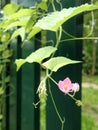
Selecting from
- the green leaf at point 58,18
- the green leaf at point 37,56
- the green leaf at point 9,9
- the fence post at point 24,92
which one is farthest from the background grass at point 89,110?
the green leaf at point 58,18

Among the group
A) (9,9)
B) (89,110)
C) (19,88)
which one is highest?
(9,9)

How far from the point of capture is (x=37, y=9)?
115cm

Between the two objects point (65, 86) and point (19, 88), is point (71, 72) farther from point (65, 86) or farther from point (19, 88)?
point (19, 88)

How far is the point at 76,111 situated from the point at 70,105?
3cm

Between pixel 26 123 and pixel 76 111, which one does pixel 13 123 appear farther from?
pixel 76 111

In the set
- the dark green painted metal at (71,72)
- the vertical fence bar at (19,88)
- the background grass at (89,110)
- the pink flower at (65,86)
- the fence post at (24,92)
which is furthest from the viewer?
the background grass at (89,110)

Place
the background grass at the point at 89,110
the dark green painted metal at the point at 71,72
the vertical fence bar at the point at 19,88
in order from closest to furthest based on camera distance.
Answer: the dark green painted metal at the point at 71,72 → the vertical fence bar at the point at 19,88 → the background grass at the point at 89,110

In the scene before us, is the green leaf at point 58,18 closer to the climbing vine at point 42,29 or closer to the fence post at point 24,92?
the climbing vine at point 42,29

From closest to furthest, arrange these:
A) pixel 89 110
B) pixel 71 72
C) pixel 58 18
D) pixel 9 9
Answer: pixel 58 18, pixel 71 72, pixel 9 9, pixel 89 110

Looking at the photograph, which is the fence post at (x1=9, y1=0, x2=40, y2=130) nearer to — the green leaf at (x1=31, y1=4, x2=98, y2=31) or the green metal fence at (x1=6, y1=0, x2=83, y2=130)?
the green metal fence at (x1=6, y1=0, x2=83, y2=130)

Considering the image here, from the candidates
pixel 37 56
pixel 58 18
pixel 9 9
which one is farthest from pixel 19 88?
pixel 58 18

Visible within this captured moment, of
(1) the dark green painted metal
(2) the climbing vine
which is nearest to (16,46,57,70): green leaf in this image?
(2) the climbing vine

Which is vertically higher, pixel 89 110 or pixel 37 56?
pixel 37 56

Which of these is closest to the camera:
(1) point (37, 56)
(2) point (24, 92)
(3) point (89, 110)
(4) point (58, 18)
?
(4) point (58, 18)
